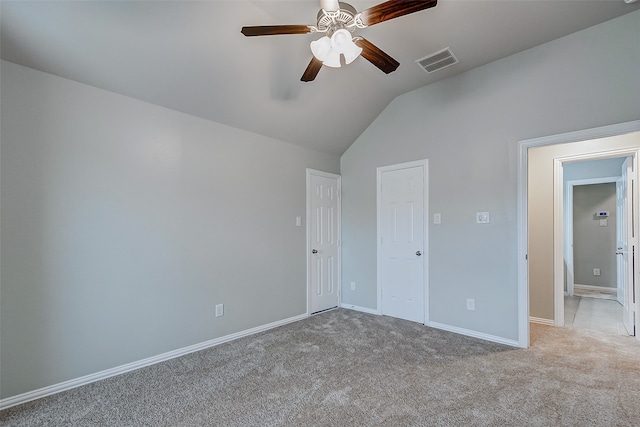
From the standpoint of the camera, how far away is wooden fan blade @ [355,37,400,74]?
1.95m

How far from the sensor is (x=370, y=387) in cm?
221

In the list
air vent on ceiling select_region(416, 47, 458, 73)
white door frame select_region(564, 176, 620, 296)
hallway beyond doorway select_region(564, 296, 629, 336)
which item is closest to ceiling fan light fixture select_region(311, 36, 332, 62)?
air vent on ceiling select_region(416, 47, 458, 73)

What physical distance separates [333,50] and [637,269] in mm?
3936

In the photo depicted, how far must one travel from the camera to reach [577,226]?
5.89 meters

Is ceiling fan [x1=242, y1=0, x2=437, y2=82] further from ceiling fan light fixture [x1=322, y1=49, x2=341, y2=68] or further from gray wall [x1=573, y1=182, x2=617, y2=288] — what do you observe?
gray wall [x1=573, y1=182, x2=617, y2=288]

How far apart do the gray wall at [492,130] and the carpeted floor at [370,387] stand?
1.86ft

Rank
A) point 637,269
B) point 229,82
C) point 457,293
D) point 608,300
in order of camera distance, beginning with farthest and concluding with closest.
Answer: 1. point 608,300
2. point 457,293
3. point 637,269
4. point 229,82

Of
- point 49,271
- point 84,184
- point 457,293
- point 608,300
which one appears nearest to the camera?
point 49,271

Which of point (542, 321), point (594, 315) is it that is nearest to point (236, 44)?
point (542, 321)

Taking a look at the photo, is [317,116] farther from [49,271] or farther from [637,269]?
[637,269]

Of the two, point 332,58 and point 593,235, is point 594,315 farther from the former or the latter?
point 332,58

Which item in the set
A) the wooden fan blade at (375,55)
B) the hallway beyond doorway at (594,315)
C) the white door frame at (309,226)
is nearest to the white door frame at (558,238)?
the hallway beyond doorway at (594,315)

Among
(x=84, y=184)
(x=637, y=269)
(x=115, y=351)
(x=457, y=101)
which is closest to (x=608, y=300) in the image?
(x=637, y=269)

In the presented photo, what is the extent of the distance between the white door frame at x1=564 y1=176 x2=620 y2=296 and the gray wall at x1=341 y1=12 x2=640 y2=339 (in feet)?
6.73
